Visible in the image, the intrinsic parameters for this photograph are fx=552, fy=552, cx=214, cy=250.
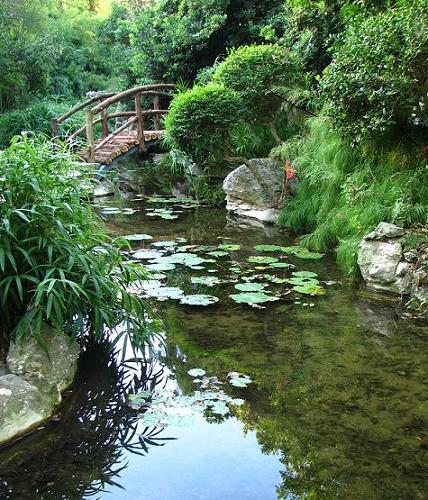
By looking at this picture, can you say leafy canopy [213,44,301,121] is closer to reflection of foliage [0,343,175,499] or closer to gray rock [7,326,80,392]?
reflection of foliage [0,343,175,499]

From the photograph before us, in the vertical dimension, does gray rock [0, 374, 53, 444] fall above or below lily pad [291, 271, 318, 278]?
above

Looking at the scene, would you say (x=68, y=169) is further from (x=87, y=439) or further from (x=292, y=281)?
(x=292, y=281)

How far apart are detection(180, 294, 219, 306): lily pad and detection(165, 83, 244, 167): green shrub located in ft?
11.4

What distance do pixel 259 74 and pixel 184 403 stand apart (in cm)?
605

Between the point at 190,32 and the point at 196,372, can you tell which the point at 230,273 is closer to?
the point at 196,372

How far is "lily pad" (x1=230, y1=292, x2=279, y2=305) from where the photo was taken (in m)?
5.10

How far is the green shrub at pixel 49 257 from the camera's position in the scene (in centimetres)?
341

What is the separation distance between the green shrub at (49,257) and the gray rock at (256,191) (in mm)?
5218

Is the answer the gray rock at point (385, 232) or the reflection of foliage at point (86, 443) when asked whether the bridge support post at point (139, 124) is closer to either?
the gray rock at point (385, 232)

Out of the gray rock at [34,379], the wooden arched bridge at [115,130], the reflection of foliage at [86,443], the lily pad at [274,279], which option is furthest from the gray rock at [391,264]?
the wooden arched bridge at [115,130]

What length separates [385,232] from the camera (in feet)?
18.2

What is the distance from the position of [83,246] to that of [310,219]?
4.47 meters

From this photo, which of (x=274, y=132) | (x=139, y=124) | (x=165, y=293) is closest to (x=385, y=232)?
(x=165, y=293)

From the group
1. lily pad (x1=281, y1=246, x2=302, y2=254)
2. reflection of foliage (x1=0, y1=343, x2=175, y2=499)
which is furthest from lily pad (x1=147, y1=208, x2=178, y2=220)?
reflection of foliage (x1=0, y1=343, x2=175, y2=499)
